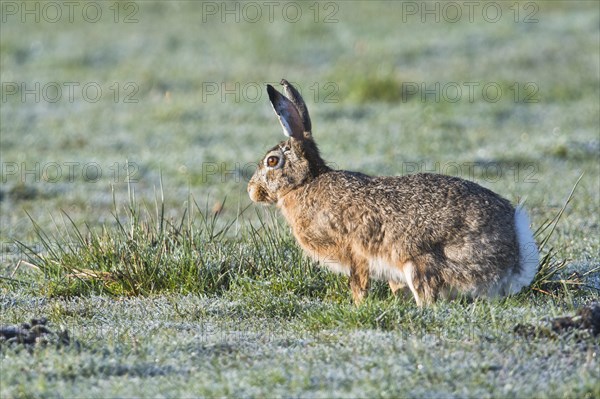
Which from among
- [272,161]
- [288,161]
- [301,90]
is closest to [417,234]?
[288,161]

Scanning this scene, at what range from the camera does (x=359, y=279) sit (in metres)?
6.53

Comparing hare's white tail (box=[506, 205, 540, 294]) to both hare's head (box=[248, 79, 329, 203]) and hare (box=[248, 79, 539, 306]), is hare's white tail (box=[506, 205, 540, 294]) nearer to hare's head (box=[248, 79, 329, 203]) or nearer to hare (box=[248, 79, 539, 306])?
hare (box=[248, 79, 539, 306])

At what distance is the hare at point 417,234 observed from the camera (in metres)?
6.22

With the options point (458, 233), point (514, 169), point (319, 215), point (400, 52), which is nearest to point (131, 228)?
point (319, 215)

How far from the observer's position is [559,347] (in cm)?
529

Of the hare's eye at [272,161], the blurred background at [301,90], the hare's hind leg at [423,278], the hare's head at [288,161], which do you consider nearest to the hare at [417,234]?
the hare's hind leg at [423,278]

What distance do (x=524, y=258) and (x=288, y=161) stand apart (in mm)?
1866

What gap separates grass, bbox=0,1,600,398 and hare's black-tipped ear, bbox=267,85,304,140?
70 centimetres

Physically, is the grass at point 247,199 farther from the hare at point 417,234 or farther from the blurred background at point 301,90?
the hare at point 417,234

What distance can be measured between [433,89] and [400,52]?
3.13 m

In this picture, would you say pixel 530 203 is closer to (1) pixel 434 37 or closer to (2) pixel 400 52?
(2) pixel 400 52

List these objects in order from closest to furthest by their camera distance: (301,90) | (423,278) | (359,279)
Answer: (423,278)
(359,279)
(301,90)

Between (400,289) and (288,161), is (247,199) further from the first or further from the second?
(400,289)

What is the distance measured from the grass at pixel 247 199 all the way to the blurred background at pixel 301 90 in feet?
0.21
